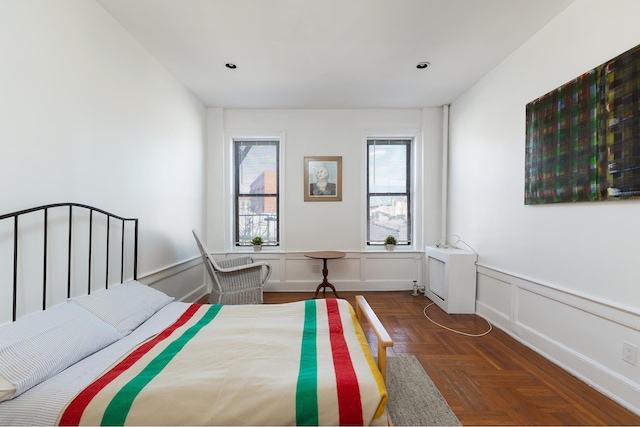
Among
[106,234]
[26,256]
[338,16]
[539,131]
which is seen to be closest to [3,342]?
[26,256]

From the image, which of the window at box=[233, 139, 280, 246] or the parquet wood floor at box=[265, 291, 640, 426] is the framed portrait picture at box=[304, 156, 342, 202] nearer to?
the window at box=[233, 139, 280, 246]

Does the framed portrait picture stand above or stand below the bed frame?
above

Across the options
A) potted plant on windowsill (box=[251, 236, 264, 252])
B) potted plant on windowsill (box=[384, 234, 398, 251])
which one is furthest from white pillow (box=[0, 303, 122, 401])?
potted plant on windowsill (box=[384, 234, 398, 251])

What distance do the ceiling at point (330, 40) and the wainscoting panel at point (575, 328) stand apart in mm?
2204

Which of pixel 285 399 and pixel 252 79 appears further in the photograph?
pixel 252 79

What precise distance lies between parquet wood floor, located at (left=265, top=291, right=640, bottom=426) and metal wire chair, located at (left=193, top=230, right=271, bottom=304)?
4.44ft

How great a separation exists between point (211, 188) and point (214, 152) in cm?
54

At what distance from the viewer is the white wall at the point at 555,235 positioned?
1652 millimetres

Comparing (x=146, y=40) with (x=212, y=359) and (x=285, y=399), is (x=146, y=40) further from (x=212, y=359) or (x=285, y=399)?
(x=285, y=399)

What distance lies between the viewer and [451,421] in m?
1.48

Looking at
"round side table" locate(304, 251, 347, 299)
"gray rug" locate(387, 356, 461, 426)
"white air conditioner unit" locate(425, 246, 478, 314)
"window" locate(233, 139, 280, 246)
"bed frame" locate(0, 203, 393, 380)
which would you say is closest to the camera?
"bed frame" locate(0, 203, 393, 380)

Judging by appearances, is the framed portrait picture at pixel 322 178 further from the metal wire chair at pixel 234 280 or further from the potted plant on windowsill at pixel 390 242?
the metal wire chair at pixel 234 280

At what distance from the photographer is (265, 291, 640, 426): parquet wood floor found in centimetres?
153

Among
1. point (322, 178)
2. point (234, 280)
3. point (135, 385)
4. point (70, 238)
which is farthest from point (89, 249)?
point (322, 178)
